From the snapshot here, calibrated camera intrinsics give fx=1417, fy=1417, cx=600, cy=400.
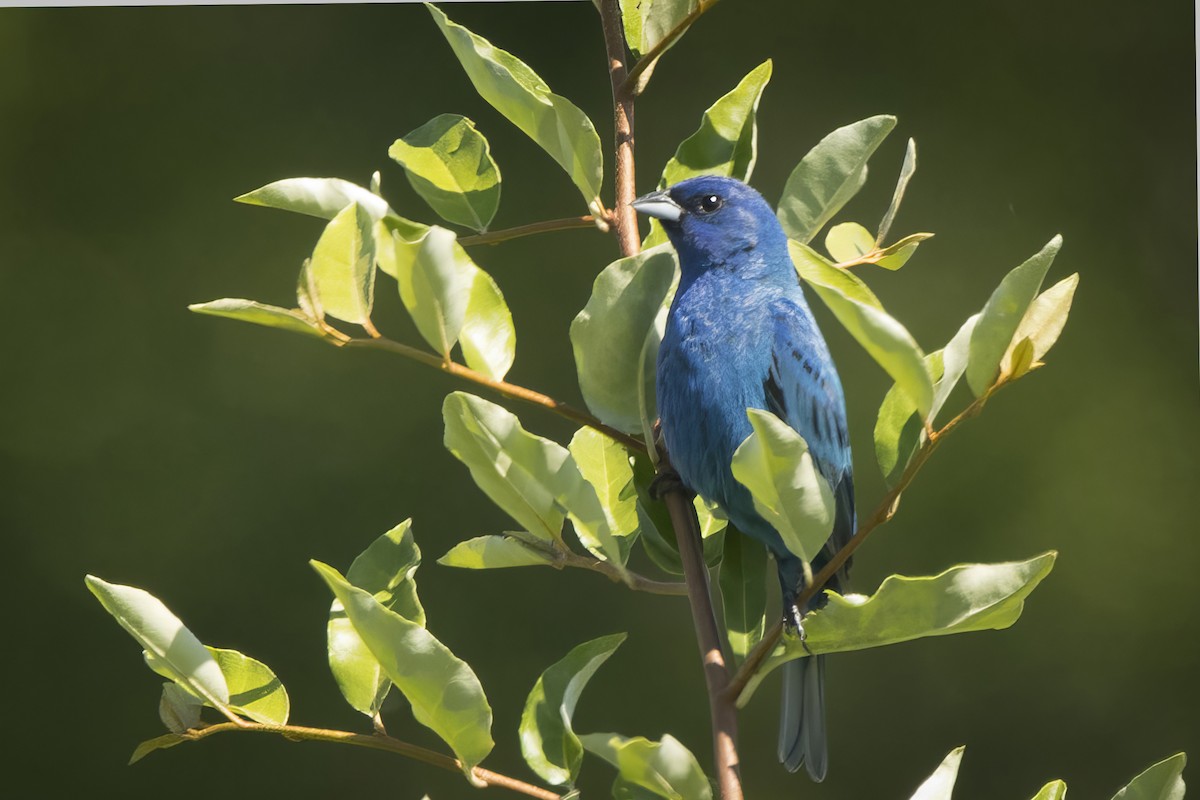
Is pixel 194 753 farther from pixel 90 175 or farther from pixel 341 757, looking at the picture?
pixel 90 175

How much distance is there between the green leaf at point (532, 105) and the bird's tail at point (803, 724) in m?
0.53

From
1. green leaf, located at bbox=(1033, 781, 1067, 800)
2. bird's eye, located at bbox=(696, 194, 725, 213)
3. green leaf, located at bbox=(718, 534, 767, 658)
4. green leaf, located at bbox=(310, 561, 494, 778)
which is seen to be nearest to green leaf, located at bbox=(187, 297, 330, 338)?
green leaf, located at bbox=(310, 561, 494, 778)

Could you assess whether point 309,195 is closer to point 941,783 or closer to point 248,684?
point 248,684

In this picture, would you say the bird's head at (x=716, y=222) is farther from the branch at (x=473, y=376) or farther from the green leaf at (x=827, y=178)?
the branch at (x=473, y=376)

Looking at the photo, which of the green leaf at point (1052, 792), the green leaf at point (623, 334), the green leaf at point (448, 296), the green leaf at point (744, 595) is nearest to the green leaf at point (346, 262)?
A: the green leaf at point (448, 296)

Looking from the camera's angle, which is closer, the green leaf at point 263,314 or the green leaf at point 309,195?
the green leaf at point 263,314

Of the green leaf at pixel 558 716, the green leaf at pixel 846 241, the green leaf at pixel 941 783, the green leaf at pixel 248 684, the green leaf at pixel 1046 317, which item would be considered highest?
the green leaf at pixel 846 241

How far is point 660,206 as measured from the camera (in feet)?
4.15

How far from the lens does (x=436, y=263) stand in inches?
30.0

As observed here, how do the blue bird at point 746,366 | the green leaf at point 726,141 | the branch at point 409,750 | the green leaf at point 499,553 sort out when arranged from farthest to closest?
the blue bird at point 746,366, the green leaf at point 726,141, the green leaf at point 499,553, the branch at point 409,750

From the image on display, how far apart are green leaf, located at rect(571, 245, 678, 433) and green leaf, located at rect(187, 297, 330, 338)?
16 cm

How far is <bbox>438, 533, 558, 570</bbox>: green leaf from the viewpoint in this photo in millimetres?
903

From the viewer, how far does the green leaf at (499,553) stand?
90cm

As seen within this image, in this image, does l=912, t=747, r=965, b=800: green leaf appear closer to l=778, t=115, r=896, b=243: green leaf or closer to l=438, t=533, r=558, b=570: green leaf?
l=438, t=533, r=558, b=570: green leaf
